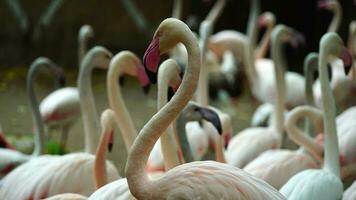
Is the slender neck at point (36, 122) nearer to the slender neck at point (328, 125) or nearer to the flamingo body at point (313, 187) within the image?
the slender neck at point (328, 125)

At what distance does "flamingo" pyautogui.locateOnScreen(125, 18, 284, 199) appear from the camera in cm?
382

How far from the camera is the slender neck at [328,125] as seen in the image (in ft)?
18.0

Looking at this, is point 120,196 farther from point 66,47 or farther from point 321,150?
point 66,47

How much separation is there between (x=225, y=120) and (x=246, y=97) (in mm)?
5793

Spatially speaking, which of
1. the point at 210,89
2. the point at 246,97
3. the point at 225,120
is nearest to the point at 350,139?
the point at 225,120

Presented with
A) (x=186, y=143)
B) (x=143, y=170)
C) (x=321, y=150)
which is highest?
(x=143, y=170)

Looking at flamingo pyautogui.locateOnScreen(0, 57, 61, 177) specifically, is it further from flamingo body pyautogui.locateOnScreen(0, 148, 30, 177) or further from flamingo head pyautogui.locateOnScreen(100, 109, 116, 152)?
flamingo head pyautogui.locateOnScreen(100, 109, 116, 152)

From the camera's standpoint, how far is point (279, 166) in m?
6.11

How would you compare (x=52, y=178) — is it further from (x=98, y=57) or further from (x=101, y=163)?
(x=98, y=57)

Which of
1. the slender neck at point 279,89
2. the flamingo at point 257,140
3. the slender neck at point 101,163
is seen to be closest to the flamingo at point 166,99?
the slender neck at point 101,163

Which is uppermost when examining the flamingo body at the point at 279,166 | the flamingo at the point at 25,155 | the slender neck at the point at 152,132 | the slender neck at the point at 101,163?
the slender neck at the point at 152,132

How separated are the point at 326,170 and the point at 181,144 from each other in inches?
34.4

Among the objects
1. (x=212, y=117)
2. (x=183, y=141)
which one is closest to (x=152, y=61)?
(x=212, y=117)

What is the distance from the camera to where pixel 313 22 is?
49.8ft
